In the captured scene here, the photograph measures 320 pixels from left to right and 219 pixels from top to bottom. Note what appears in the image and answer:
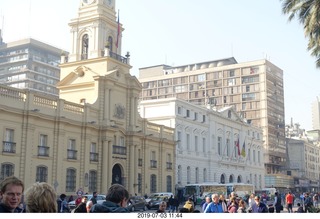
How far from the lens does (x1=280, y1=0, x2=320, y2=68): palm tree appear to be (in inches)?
886

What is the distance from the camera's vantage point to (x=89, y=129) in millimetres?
39188

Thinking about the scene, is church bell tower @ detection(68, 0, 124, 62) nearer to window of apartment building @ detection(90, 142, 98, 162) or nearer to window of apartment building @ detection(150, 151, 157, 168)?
window of apartment building @ detection(90, 142, 98, 162)

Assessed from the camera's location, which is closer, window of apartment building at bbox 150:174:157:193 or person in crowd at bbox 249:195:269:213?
person in crowd at bbox 249:195:269:213

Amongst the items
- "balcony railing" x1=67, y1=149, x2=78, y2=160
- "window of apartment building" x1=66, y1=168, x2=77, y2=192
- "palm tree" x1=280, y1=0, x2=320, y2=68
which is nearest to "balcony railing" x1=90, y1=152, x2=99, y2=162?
"balcony railing" x1=67, y1=149, x2=78, y2=160

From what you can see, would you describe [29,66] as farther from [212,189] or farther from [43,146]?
[43,146]

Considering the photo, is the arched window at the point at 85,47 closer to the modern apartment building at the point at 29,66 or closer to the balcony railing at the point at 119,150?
the balcony railing at the point at 119,150

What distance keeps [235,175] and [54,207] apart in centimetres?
6740

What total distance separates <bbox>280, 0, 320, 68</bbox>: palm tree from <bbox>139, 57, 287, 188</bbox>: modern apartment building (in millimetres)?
68279

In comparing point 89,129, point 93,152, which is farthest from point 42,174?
point 89,129

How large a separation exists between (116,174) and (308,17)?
24931mm

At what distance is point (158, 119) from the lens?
184 feet

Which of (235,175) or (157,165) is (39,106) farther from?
(235,175)

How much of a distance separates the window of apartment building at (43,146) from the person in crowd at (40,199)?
30729mm

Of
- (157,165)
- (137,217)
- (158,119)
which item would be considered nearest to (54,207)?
(137,217)
